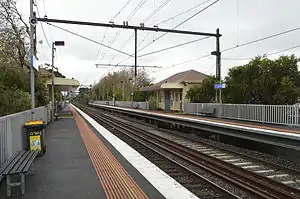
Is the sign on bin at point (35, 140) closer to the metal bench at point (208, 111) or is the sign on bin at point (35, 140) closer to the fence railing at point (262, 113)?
the fence railing at point (262, 113)

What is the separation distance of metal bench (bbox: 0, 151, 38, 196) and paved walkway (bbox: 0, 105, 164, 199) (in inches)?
8.0

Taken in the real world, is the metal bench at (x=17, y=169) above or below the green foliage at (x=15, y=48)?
below

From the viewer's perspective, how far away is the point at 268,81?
18.3m

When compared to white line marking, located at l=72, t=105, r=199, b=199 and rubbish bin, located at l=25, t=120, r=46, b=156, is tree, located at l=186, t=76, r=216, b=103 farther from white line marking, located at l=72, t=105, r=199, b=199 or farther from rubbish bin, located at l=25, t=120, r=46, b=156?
rubbish bin, located at l=25, t=120, r=46, b=156

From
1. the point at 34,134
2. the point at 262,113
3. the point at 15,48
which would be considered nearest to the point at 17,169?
the point at 34,134

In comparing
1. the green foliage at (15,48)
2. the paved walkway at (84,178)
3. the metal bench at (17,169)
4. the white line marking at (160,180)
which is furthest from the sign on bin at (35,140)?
the green foliage at (15,48)

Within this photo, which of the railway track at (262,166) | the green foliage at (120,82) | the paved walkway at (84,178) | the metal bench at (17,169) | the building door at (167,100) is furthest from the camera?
the green foliage at (120,82)

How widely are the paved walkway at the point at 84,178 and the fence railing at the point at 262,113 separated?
10.4 m

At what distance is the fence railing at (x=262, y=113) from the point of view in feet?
49.5

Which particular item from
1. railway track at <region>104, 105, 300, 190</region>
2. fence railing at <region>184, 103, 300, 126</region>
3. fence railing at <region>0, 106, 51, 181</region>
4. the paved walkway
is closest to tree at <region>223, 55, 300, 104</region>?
fence railing at <region>184, 103, 300, 126</region>

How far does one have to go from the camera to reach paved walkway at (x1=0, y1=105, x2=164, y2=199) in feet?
16.7

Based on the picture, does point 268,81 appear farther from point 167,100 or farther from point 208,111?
point 167,100

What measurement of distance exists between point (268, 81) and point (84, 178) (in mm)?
15349

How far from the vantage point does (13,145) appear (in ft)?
22.4
